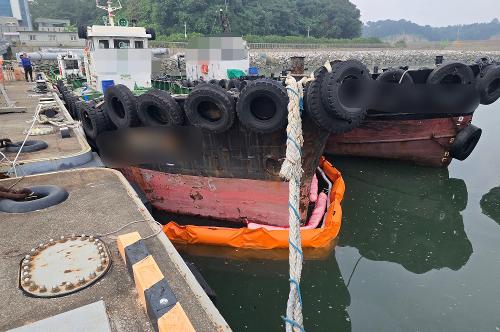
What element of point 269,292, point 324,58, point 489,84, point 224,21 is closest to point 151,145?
point 269,292

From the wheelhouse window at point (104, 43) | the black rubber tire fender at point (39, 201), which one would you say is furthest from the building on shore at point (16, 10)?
the black rubber tire fender at point (39, 201)

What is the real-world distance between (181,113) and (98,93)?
521cm

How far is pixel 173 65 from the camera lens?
37844 millimetres

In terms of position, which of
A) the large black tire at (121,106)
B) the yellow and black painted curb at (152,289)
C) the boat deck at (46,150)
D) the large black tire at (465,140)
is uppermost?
the large black tire at (121,106)

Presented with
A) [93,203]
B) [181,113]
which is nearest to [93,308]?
[93,203]

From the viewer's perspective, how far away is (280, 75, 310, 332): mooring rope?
224cm

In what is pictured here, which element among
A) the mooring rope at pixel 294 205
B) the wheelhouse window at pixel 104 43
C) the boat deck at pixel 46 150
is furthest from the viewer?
the wheelhouse window at pixel 104 43

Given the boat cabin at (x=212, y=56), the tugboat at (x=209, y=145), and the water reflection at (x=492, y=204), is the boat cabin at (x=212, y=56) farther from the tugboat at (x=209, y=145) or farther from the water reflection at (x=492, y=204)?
the water reflection at (x=492, y=204)

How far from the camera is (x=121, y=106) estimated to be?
691 cm

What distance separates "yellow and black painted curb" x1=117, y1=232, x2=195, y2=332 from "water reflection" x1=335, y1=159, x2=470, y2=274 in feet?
15.1

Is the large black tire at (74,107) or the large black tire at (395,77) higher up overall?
the large black tire at (395,77)

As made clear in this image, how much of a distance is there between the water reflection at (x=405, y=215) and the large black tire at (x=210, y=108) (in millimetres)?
3254

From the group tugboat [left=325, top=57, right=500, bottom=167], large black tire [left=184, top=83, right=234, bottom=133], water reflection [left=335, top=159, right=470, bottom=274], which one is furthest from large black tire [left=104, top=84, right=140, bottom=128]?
tugboat [left=325, top=57, right=500, bottom=167]

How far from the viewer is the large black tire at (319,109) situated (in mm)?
5086
